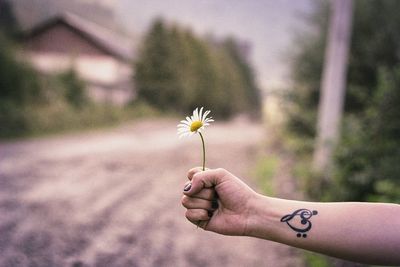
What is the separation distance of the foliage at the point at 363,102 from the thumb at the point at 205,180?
124 inches

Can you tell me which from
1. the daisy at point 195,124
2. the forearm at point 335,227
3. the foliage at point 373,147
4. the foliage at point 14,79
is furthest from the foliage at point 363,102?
the foliage at point 14,79

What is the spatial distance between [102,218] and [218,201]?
3533 millimetres

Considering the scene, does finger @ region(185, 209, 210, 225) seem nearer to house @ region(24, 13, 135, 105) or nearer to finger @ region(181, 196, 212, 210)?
finger @ region(181, 196, 212, 210)

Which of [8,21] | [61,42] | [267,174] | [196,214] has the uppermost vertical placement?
[61,42]

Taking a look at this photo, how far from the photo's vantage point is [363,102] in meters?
8.48

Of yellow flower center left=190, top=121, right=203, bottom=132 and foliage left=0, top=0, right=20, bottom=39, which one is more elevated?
foliage left=0, top=0, right=20, bottom=39

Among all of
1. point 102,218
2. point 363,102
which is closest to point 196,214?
point 102,218

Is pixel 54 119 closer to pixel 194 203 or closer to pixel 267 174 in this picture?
pixel 267 174

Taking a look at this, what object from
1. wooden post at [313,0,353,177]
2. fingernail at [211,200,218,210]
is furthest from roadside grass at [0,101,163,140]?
fingernail at [211,200,218,210]

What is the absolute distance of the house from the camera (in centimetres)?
2619

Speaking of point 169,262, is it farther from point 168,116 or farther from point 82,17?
point 82,17

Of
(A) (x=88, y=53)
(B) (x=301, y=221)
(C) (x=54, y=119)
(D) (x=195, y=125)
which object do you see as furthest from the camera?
(A) (x=88, y=53)

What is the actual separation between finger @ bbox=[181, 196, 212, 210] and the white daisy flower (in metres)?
0.35

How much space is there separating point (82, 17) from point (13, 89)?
16993mm
